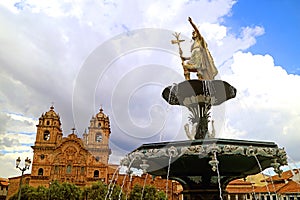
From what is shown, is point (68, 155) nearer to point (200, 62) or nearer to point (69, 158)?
point (69, 158)

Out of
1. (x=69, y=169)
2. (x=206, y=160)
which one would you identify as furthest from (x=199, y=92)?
(x=69, y=169)

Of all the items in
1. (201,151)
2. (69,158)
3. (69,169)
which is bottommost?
(201,151)

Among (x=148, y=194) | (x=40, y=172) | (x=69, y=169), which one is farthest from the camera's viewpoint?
(x=69, y=169)

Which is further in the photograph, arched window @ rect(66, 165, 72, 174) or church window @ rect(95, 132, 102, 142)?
church window @ rect(95, 132, 102, 142)

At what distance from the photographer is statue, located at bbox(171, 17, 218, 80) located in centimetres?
759

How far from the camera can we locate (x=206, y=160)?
5574mm

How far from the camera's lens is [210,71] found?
769cm

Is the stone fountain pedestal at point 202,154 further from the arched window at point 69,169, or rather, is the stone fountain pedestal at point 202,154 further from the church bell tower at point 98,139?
the arched window at point 69,169

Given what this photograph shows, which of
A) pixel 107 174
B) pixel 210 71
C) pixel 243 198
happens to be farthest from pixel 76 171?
pixel 210 71

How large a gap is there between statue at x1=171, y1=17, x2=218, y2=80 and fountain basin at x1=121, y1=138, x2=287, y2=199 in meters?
2.50

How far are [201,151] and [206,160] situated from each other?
431mm

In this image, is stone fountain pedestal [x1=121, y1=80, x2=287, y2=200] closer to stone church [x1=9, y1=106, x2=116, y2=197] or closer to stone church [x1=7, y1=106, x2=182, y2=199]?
stone church [x1=7, y1=106, x2=182, y2=199]

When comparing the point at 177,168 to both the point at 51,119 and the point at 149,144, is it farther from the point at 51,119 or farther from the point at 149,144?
the point at 51,119

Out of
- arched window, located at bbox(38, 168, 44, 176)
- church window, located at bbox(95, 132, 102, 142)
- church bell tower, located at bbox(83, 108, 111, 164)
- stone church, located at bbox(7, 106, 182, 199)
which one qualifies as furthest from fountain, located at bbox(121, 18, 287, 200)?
arched window, located at bbox(38, 168, 44, 176)
